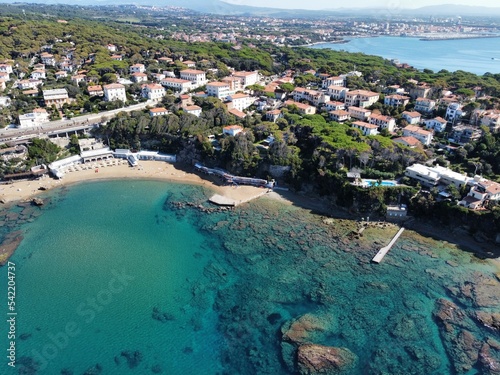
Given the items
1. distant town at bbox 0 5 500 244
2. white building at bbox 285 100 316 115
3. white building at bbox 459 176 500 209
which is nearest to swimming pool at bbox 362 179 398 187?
distant town at bbox 0 5 500 244

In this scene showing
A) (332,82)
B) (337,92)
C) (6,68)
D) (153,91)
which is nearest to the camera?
(337,92)

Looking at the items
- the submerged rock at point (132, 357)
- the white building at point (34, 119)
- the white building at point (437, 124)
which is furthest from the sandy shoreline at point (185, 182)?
the white building at point (437, 124)

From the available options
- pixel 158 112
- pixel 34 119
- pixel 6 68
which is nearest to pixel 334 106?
pixel 158 112

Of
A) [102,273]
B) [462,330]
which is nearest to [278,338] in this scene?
[462,330]

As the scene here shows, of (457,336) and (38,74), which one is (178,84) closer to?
(38,74)

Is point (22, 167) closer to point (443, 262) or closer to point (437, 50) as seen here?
point (443, 262)
